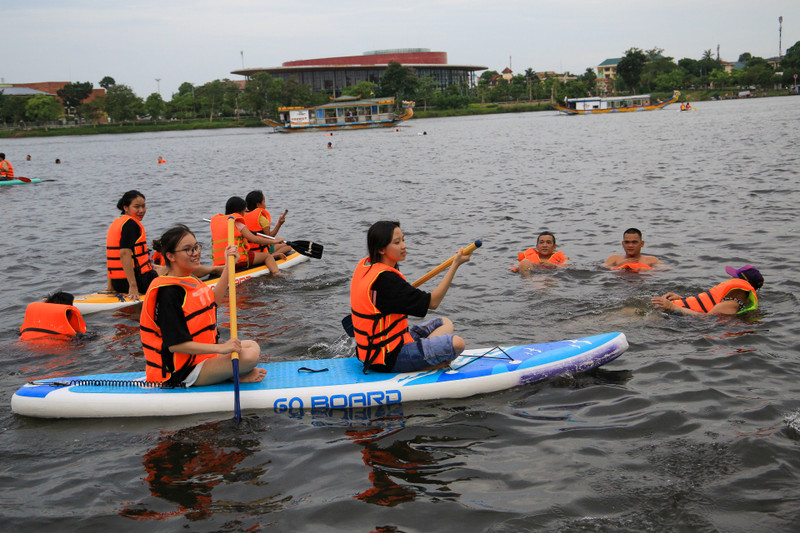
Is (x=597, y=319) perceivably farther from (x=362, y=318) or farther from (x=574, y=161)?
(x=574, y=161)

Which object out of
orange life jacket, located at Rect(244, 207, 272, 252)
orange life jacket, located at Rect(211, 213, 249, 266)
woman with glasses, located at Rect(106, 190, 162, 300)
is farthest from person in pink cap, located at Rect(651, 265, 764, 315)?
woman with glasses, located at Rect(106, 190, 162, 300)

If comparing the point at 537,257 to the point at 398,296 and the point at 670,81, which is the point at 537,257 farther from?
the point at 670,81

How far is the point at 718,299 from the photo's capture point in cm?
834

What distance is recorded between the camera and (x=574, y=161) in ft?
98.5

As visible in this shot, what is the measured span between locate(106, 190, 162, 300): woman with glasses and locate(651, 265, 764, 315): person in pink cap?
22.6 ft

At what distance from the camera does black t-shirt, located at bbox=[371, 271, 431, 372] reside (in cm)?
563

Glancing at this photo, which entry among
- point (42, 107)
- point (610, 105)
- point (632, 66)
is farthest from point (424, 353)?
point (632, 66)

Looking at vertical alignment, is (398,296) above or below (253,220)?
below

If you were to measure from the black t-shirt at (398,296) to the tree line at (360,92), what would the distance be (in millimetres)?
101216

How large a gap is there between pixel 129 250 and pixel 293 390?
4431 mm

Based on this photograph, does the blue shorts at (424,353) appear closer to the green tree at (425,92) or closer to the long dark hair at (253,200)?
the long dark hair at (253,200)

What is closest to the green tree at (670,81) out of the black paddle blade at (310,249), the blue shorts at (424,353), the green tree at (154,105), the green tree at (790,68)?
the green tree at (790,68)

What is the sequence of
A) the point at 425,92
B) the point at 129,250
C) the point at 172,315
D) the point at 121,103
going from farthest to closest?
the point at 425,92 < the point at 121,103 < the point at 129,250 < the point at 172,315

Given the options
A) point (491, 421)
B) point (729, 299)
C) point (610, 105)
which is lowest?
point (491, 421)
